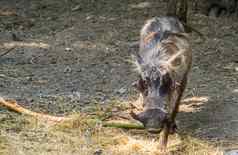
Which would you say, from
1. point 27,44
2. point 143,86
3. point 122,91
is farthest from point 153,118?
point 27,44

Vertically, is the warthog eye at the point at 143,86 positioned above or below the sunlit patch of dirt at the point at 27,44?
above

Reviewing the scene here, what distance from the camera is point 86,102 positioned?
664cm

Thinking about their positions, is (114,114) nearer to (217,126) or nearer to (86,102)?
(86,102)

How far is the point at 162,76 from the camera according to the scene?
546 centimetres

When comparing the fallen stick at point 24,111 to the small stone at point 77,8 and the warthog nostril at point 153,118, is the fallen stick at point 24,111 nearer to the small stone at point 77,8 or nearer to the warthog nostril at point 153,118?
the warthog nostril at point 153,118

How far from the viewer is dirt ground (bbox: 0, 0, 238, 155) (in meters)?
6.44

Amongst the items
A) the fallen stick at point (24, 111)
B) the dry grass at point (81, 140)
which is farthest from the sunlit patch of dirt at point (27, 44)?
the dry grass at point (81, 140)

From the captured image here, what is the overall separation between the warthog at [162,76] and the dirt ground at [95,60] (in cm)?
50

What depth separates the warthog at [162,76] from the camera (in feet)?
17.3

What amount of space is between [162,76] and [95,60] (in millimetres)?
2846

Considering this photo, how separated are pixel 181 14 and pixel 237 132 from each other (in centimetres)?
337

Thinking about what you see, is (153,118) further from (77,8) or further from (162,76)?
(77,8)

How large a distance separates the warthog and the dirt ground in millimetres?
500

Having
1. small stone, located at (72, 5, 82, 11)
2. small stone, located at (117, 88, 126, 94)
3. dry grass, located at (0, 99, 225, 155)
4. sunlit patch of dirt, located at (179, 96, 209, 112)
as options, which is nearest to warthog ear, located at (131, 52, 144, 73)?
dry grass, located at (0, 99, 225, 155)
